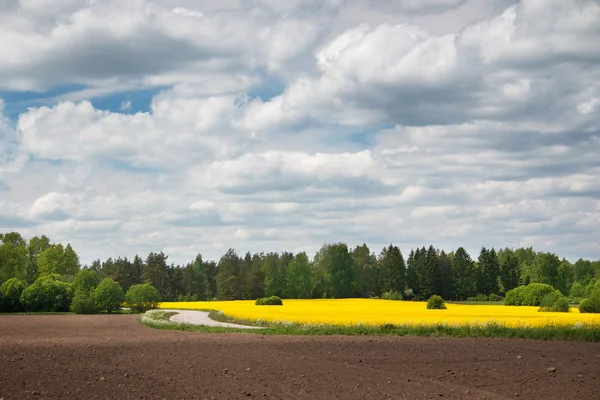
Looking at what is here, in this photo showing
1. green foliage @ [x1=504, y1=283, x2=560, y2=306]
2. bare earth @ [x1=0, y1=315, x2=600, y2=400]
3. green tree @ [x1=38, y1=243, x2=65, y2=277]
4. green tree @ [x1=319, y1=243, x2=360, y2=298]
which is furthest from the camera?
green tree @ [x1=38, y1=243, x2=65, y2=277]

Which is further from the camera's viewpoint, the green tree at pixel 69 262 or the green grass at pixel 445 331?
the green tree at pixel 69 262

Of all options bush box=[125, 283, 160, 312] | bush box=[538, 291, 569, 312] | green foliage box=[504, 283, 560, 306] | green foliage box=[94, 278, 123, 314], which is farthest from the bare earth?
bush box=[125, 283, 160, 312]

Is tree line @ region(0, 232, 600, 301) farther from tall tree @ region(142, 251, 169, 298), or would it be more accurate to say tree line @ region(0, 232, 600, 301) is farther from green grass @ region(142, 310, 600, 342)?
green grass @ region(142, 310, 600, 342)

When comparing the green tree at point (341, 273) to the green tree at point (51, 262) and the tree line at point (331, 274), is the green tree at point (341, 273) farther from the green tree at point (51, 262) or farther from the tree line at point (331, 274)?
the green tree at point (51, 262)

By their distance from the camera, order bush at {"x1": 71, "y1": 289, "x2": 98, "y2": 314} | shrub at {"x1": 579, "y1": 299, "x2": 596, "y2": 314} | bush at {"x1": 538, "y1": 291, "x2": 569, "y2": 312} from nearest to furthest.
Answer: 1. shrub at {"x1": 579, "y1": 299, "x2": 596, "y2": 314}
2. bush at {"x1": 538, "y1": 291, "x2": 569, "y2": 312}
3. bush at {"x1": 71, "y1": 289, "x2": 98, "y2": 314}

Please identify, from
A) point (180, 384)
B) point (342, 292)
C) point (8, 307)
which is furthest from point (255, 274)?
point (180, 384)

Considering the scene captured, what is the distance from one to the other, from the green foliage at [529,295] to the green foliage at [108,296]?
48209mm

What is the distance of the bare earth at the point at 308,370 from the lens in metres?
18.9

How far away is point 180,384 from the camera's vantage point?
20.2 m

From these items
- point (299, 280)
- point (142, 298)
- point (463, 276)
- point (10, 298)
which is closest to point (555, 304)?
point (142, 298)

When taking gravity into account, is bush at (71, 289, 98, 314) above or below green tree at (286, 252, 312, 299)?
below

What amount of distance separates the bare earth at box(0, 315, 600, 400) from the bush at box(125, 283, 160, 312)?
56053mm

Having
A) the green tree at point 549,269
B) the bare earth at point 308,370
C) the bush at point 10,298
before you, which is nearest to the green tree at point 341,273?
the green tree at point 549,269

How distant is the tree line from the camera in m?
125
